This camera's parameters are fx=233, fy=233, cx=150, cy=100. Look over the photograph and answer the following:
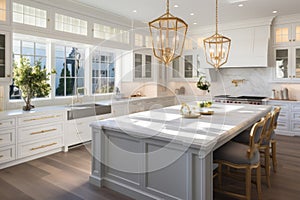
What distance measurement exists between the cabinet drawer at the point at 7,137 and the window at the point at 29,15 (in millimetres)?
1659

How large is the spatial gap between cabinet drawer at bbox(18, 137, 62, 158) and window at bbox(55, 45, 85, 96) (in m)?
1.12

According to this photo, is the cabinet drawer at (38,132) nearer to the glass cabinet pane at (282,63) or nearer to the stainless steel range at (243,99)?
the stainless steel range at (243,99)

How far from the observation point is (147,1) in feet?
13.8

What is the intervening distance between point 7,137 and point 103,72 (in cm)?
274

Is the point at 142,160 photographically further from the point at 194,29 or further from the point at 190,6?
the point at 194,29

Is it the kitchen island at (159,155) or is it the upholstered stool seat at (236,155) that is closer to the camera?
the kitchen island at (159,155)

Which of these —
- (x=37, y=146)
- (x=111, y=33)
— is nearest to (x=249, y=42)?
(x=111, y=33)

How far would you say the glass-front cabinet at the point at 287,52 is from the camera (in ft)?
17.5

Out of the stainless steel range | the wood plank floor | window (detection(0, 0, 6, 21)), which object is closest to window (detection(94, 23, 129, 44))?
window (detection(0, 0, 6, 21))

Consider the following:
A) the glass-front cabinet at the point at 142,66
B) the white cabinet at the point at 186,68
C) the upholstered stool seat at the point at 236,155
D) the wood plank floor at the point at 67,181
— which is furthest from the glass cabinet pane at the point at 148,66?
the upholstered stool seat at the point at 236,155

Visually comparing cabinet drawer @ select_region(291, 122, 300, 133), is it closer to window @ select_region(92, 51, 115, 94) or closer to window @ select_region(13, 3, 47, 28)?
window @ select_region(92, 51, 115, 94)

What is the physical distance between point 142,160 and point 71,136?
7.19 feet

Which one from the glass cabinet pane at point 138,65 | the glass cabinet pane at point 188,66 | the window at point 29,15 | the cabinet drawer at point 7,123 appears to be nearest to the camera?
the cabinet drawer at point 7,123

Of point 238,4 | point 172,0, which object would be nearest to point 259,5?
point 238,4
